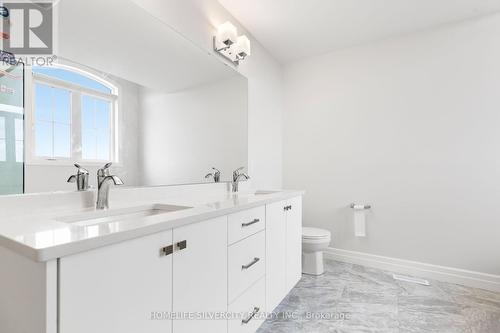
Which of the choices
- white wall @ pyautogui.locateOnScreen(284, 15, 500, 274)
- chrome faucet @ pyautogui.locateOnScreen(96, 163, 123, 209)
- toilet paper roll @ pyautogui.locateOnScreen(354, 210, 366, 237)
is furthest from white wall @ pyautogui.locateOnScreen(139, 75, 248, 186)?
toilet paper roll @ pyautogui.locateOnScreen(354, 210, 366, 237)

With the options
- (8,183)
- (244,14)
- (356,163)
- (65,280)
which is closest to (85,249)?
(65,280)

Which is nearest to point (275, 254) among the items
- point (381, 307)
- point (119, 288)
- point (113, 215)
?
point (381, 307)

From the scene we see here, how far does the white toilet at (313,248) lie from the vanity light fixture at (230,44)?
1.72m

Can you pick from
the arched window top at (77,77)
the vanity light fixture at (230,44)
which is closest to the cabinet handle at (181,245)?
the arched window top at (77,77)

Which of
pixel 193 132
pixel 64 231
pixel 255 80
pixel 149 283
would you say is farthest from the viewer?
pixel 255 80

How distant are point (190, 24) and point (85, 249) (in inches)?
65.8

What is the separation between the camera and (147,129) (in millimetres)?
1466

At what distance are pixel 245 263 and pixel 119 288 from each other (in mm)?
729

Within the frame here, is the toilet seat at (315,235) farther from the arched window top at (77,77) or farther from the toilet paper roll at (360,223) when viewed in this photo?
the arched window top at (77,77)

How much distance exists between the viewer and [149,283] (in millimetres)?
820

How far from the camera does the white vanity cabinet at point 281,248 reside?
1622 millimetres

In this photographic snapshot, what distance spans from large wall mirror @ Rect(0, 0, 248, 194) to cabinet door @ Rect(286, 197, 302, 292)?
0.72 metres

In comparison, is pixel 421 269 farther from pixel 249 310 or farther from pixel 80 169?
pixel 80 169

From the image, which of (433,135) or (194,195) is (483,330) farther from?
(194,195)
